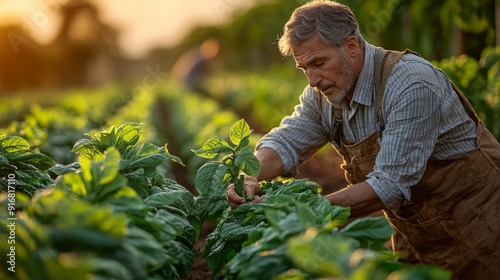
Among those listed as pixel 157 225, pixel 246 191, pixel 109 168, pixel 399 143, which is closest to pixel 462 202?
pixel 399 143

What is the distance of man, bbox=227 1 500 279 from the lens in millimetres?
3027

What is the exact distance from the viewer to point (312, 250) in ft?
5.82

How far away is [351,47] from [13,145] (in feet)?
5.25

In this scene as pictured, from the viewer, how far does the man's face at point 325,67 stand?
3.16m

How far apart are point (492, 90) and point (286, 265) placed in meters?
4.82

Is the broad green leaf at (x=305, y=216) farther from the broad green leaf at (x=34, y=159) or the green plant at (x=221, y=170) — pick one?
the broad green leaf at (x=34, y=159)

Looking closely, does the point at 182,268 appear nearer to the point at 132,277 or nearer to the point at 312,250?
the point at 132,277

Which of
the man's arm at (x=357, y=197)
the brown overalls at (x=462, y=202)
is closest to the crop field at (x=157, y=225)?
the man's arm at (x=357, y=197)

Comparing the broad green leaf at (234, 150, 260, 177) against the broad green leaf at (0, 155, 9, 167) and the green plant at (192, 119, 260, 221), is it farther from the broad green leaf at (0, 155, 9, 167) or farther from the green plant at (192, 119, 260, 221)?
the broad green leaf at (0, 155, 9, 167)

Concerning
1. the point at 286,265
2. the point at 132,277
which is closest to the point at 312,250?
the point at 286,265

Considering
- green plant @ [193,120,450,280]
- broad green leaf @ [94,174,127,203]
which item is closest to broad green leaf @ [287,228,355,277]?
green plant @ [193,120,450,280]

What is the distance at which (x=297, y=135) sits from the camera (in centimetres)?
366

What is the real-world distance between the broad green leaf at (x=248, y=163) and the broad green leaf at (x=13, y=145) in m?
0.99

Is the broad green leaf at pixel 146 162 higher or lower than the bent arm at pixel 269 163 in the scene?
higher
